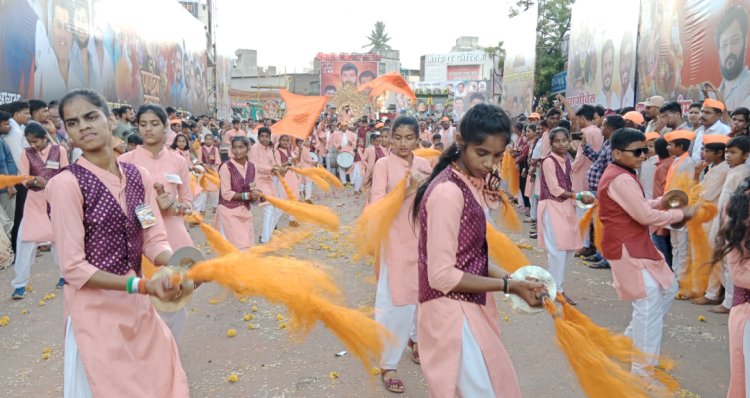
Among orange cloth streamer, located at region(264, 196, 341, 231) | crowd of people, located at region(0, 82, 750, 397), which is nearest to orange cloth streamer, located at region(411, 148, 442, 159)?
crowd of people, located at region(0, 82, 750, 397)

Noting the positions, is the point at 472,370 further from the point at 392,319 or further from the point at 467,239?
the point at 392,319

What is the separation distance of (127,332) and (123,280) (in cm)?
27

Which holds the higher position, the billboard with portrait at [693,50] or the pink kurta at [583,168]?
the billboard with portrait at [693,50]

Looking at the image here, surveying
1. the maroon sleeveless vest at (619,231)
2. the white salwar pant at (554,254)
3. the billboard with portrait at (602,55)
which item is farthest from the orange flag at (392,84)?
the billboard with portrait at (602,55)

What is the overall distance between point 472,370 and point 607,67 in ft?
53.4

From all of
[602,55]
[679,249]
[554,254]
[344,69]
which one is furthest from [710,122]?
[344,69]

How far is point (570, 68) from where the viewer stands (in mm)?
21031

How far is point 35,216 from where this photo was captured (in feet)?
22.0

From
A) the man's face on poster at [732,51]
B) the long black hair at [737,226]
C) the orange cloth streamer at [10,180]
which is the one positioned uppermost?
the man's face on poster at [732,51]

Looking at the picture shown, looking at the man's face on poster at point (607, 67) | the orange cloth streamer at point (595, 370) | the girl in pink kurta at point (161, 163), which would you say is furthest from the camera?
the man's face on poster at point (607, 67)

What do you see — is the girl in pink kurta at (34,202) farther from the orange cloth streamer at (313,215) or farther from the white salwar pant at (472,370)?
the white salwar pant at (472,370)

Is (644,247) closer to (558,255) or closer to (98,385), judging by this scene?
(558,255)

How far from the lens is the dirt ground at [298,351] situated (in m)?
4.37

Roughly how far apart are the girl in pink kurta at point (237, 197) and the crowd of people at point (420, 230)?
2 centimetres
